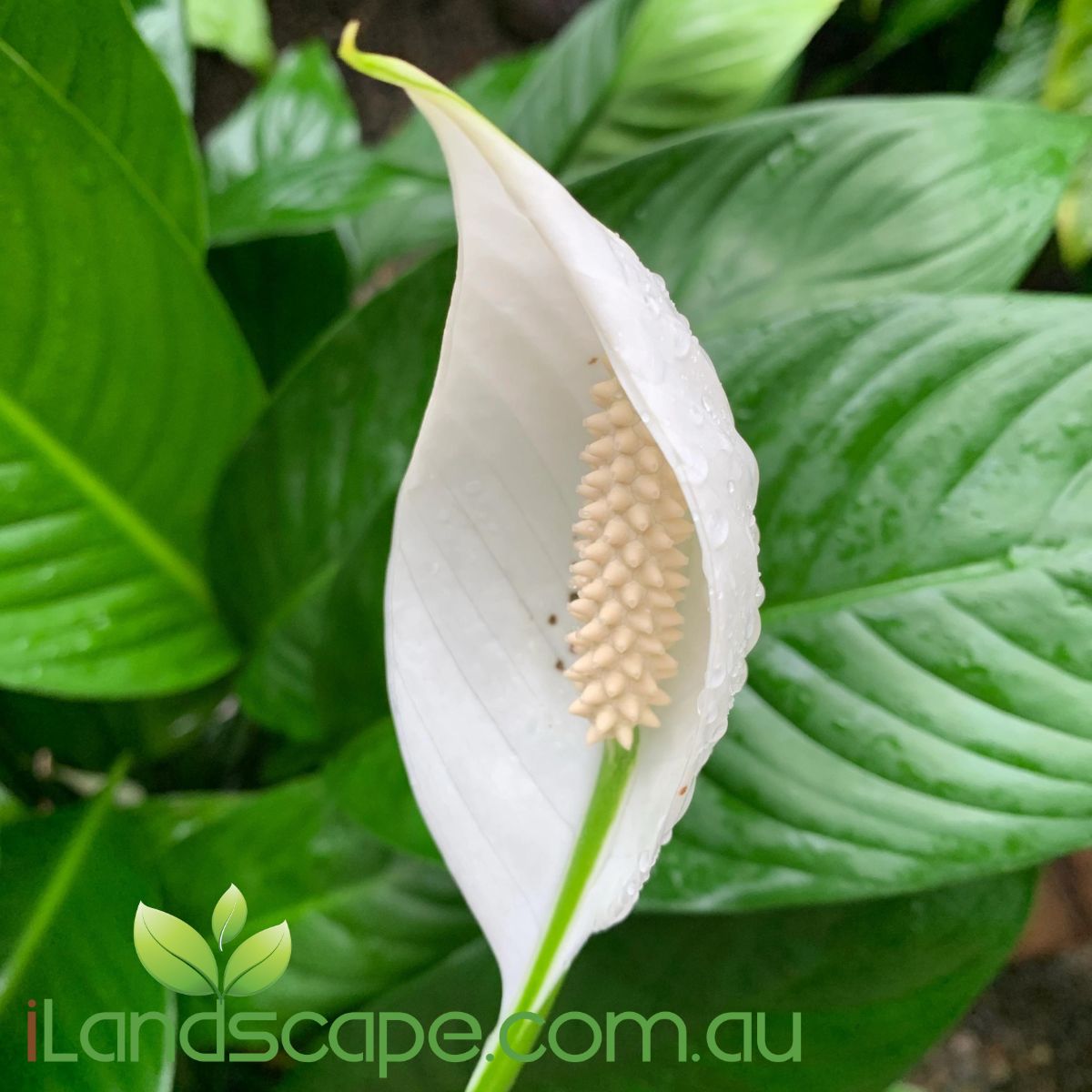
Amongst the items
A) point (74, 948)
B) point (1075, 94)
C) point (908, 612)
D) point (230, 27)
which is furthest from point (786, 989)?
point (230, 27)

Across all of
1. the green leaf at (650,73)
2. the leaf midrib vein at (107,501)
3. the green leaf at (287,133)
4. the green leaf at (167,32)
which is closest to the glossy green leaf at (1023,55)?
the green leaf at (650,73)

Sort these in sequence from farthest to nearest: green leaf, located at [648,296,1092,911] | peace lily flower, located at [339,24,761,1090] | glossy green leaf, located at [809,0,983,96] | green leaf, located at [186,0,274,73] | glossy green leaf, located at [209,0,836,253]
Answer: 1. green leaf, located at [186,0,274,73]
2. glossy green leaf, located at [809,0,983,96]
3. glossy green leaf, located at [209,0,836,253]
4. green leaf, located at [648,296,1092,911]
5. peace lily flower, located at [339,24,761,1090]

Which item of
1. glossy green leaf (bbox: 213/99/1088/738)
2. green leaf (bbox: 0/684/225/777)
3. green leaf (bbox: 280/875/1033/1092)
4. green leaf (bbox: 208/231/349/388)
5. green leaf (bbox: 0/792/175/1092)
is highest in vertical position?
glossy green leaf (bbox: 213/99/1088/738)

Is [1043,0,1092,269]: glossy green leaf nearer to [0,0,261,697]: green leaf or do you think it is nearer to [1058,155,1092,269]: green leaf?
[1058,155,1092,269]: green leaf

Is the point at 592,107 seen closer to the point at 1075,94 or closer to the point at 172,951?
the point at 1075,94

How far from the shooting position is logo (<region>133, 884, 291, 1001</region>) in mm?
355

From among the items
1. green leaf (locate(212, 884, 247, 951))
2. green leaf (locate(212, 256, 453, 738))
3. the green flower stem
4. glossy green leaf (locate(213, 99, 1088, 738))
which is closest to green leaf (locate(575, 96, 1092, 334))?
glossy green leaf (locate(213, 99, 1088, 738))

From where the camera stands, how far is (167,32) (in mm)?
580

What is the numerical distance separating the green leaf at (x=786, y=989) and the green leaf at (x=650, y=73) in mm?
510

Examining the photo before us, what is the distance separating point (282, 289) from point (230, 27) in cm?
54

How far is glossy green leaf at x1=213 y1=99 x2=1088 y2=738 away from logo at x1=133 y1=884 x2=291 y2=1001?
0.43 feet

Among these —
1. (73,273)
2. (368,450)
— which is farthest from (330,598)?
(73,273)

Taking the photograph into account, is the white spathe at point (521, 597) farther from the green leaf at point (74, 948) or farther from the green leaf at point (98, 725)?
the green leaf at point (98, 725)

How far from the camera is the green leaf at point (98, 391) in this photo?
39cm
